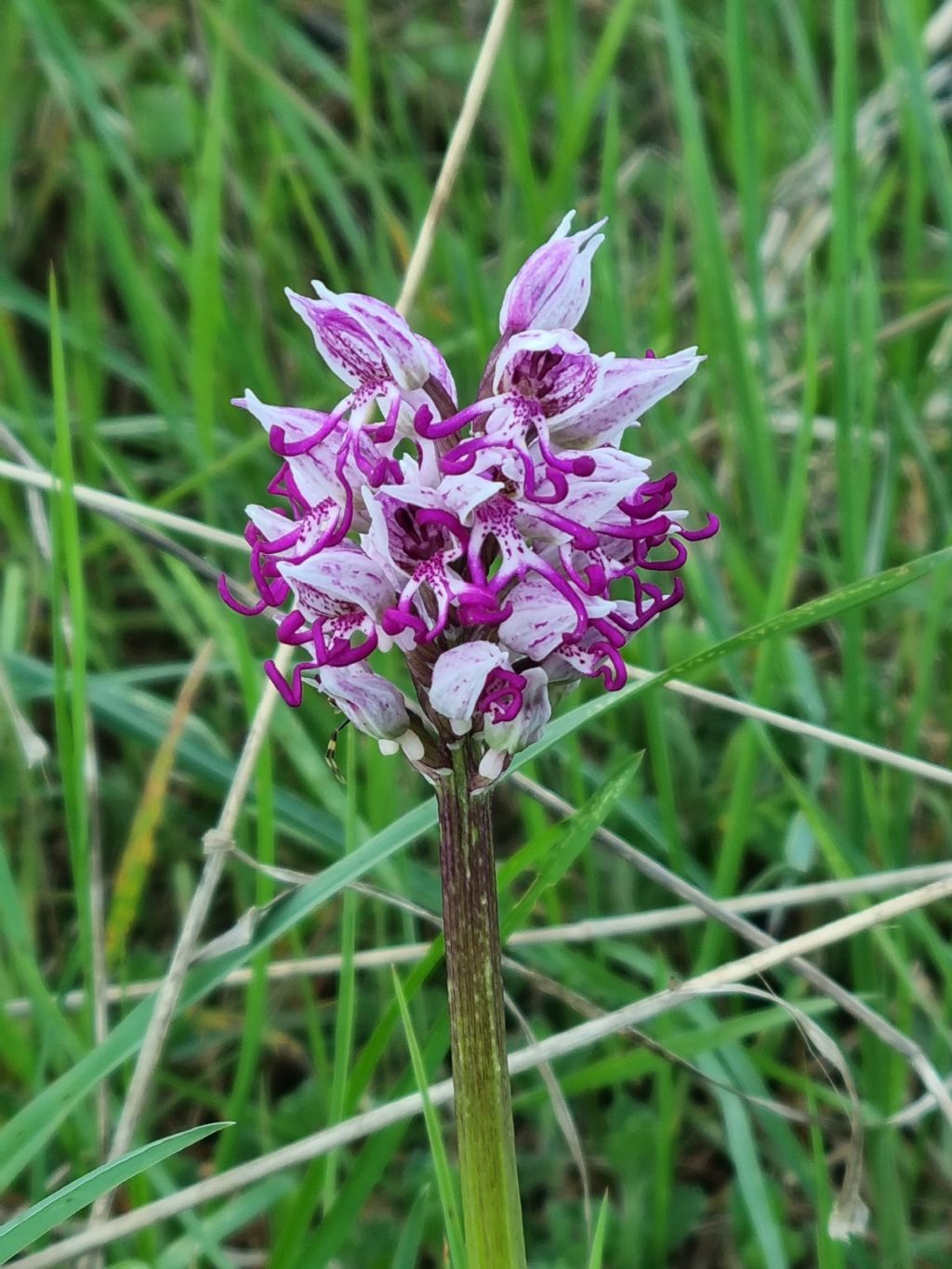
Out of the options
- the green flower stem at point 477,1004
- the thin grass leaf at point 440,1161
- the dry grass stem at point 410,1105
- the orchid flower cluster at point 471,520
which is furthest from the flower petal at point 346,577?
the dry grass stem at point 410,1105

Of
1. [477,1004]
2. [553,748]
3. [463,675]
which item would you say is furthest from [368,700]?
[553,748]

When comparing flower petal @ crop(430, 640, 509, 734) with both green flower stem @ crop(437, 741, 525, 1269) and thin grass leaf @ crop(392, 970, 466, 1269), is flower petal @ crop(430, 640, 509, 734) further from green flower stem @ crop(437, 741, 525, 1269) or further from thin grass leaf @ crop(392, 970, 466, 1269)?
thin grass leaf @ crop(392, 970, 466, 1269)

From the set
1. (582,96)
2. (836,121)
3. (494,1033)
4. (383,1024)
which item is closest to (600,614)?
(494,1033)

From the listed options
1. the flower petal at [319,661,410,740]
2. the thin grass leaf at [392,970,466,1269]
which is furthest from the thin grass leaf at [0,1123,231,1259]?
the flower petal at [319,661,410,740]

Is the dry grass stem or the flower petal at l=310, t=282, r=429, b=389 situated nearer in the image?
the flower petal at l=310, t=282, r=429, b=389

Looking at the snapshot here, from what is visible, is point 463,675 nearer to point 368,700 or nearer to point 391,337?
point 368,700

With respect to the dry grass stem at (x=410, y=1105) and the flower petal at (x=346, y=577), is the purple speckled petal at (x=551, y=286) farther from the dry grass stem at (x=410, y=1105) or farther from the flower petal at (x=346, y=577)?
the dry grass stem at (x=410, y=1105)
